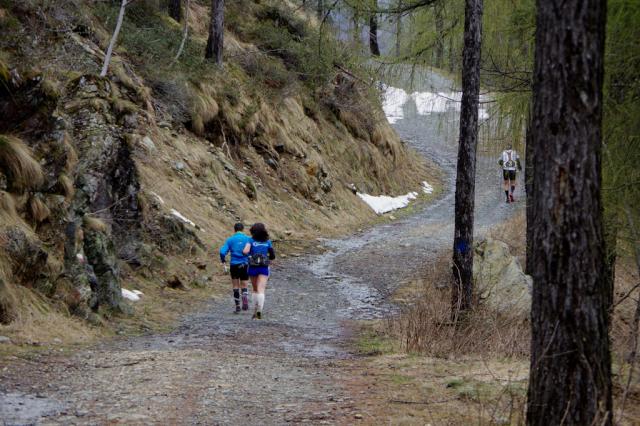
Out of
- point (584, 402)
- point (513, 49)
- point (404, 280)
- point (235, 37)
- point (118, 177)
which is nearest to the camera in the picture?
point (584, 402)

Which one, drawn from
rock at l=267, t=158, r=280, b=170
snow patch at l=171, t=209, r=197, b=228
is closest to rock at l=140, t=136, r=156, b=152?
snow patch at l=171, t=209, r=197, b=228

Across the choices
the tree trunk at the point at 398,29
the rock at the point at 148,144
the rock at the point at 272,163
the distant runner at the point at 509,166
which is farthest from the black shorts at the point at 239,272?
the distant runner at the point at 509,166

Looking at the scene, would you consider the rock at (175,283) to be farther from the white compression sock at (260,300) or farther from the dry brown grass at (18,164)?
the dry brown grass at (18,164)

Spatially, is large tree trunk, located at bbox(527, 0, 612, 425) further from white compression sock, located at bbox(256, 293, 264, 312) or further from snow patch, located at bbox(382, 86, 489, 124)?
white compression sock, located at bbox(256, 293, 264, 312)

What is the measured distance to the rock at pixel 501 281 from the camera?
11549 mm

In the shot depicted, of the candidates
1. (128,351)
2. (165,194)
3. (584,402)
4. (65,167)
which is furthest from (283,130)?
(584,402)

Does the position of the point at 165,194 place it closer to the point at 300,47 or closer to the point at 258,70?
the point at 258,70

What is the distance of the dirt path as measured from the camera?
5.67 meters

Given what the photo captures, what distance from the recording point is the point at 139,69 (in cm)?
1895

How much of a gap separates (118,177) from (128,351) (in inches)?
207

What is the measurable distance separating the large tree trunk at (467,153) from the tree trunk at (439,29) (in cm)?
178

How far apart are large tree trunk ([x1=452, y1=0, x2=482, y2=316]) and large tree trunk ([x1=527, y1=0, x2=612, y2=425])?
16.7ft

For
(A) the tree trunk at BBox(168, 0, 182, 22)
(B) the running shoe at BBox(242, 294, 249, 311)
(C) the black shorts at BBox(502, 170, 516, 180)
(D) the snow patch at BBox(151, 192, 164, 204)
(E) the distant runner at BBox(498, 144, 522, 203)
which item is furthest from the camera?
(C) the black shorts at BBox(502, 170, 516, 180)

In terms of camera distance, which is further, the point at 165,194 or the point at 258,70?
the point at 258,70
